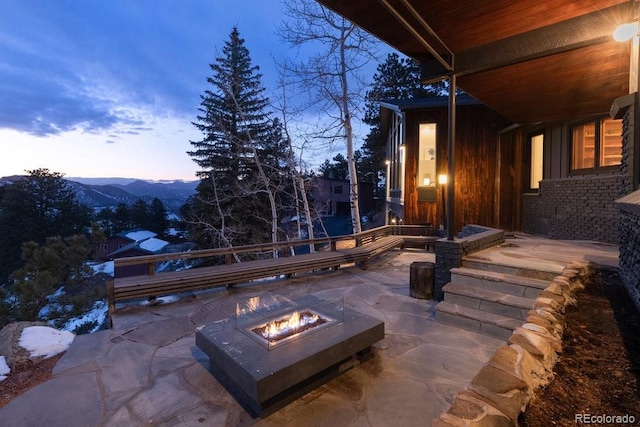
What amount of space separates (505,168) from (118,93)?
113 ft

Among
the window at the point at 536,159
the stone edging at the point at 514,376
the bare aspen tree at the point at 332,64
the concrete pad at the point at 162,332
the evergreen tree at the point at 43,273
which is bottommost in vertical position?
the evergreen tree at the point at 43,273

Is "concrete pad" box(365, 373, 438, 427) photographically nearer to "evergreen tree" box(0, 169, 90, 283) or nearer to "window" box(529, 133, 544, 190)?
"window" box(529, 133, 544, 190)

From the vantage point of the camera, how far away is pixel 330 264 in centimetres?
713

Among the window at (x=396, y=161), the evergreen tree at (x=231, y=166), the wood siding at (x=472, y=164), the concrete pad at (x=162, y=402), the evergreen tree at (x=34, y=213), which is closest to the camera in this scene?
the concrete pad at (x=162, y=402)

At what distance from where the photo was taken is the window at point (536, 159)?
30.1 feet

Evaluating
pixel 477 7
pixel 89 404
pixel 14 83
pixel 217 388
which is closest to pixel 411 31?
pixel 477 7

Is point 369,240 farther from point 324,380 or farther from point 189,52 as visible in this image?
point 189,52

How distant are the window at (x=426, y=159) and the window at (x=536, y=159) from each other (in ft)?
9.97

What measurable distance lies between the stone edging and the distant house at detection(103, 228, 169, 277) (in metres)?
27.6

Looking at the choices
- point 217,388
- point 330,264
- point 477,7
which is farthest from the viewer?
point 330,264

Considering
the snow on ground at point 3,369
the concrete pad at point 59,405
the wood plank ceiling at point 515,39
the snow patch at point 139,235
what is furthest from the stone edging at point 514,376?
the snow patch at point 139,235

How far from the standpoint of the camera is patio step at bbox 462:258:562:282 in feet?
13.4

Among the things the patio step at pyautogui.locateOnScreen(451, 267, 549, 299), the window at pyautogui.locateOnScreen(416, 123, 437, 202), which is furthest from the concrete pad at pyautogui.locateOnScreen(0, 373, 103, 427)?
the window at pyautogui.locateOnScreen(416, 123, 437, 202)

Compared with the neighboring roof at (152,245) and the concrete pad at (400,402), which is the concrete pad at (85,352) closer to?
the concrete pad at (400,402)
